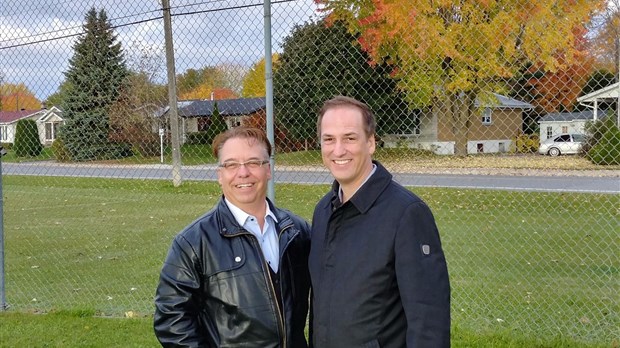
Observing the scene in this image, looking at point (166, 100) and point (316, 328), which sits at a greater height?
point (166, 100)

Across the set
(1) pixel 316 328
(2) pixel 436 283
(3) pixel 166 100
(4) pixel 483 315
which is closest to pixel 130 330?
(3) pixel 166 100

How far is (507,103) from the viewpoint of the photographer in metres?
4.34

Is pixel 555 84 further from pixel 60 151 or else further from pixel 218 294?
pixel 60 151

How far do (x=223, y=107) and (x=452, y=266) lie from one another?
3.75 meters

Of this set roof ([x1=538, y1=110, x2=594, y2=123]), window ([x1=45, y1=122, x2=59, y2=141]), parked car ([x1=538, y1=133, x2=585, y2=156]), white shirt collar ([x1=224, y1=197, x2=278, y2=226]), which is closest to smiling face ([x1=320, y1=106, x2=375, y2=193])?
white shirt collar ([x1=224, y1=197, x2=278, y2=226])

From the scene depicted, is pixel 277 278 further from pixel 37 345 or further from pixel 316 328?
pixel 37 345

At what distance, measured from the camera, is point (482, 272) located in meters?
7.16

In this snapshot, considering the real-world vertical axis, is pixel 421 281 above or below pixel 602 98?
below

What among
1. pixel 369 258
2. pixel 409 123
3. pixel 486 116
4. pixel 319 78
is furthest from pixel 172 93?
pixel 369 258

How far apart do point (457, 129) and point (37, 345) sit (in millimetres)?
3647

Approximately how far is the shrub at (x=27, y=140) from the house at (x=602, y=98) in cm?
621

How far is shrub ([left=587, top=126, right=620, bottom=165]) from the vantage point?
4.17 meters

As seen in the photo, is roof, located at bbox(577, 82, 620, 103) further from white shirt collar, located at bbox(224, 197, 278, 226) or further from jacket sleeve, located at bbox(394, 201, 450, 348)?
white shirt collar, located at bbox(224, 197, 278, 226)

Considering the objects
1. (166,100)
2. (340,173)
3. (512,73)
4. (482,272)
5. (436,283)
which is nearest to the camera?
(436,283)
